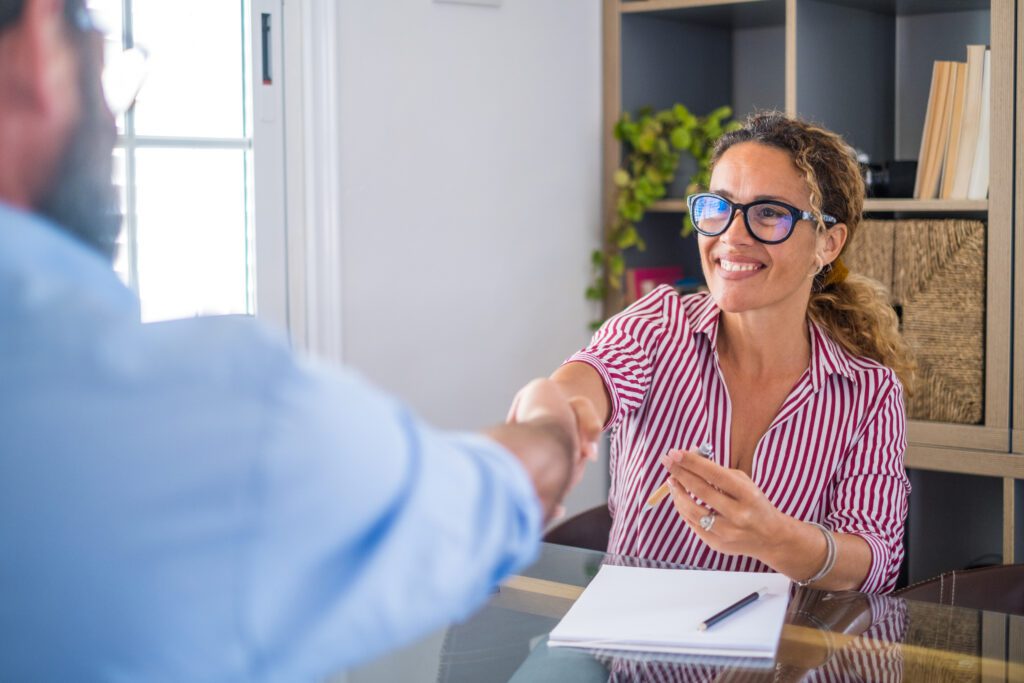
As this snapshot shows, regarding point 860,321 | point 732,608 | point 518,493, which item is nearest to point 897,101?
point 860,321

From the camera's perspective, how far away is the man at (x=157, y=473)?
610mm

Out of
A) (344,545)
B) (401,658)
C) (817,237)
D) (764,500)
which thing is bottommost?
(401,658)

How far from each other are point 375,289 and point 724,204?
1139 mm

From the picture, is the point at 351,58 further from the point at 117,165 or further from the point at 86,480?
the point at 86,480

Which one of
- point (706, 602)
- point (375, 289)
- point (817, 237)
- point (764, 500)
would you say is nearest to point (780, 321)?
point (817, 237)

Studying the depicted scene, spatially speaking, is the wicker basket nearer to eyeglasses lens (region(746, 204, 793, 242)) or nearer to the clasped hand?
eyeglasses lens (region(746, 204, 793, 242))

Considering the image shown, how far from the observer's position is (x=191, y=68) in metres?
2.62

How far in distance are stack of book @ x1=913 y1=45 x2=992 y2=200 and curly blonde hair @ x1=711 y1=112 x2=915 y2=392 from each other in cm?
80

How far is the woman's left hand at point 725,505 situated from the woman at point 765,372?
0.23 m

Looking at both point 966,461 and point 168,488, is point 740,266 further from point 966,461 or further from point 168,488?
point 168,488

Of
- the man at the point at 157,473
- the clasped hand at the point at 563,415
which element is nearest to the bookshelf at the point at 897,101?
the clasped hand at the point at 563,415

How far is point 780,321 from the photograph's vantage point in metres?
2.14

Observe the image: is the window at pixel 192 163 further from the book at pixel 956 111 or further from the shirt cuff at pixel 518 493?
the shirt cuff at pixel 518 493

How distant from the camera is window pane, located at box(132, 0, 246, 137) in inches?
100
